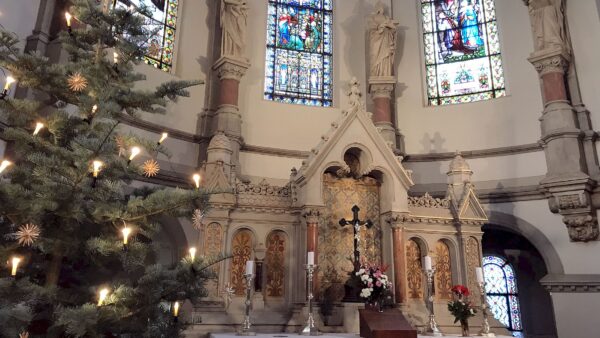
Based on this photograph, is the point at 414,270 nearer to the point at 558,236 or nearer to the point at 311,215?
the point at 311,215

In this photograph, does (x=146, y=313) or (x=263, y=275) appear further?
(x=263, y=275)

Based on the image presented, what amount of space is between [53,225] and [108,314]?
839mm

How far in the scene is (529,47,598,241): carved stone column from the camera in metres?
9.06

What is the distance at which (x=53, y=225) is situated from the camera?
354cm

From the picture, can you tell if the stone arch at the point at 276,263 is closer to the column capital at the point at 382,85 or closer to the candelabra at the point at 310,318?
the candelabra at the point at 310,318

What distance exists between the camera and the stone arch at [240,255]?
21.4 feet

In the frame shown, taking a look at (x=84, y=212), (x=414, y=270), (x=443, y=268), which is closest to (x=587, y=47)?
(x=443, y=268)

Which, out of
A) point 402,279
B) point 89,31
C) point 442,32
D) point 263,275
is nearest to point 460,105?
point 442,32

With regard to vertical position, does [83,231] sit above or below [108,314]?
above

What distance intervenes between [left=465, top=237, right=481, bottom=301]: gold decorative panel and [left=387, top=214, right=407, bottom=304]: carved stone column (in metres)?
1.16

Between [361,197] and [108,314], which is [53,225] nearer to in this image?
[108,314]

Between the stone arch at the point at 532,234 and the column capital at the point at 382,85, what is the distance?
3.68 m

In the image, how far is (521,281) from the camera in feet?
37.9

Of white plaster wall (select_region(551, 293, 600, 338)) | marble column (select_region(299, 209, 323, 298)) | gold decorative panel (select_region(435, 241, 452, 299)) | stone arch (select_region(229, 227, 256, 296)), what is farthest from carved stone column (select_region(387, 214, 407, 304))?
white plaster wall (select_region(551, 293, 600, 338))
